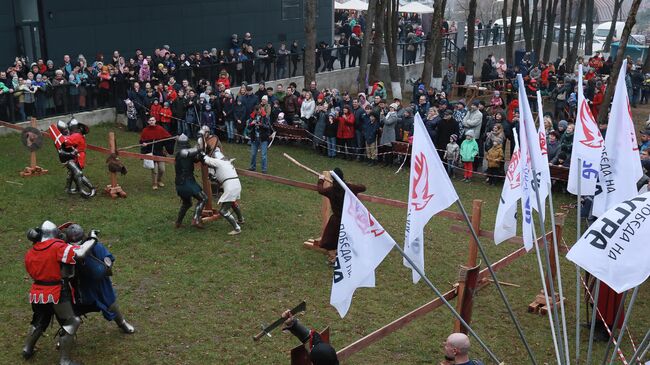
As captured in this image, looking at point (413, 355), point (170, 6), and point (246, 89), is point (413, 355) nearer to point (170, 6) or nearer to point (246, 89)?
point (246, 89)

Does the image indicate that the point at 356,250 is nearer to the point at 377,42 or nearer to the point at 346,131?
the point at 346,131

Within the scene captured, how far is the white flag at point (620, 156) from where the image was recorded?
337 inches

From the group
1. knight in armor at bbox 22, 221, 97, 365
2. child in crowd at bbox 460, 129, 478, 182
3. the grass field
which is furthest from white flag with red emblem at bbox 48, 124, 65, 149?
child in crowd at bbox 460, 129, 478, 182

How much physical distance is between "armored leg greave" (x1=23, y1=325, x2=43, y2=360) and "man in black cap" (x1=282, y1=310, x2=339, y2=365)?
3601 millimetres

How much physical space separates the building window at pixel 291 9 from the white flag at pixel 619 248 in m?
29.9

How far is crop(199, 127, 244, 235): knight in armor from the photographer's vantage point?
45.8 ft

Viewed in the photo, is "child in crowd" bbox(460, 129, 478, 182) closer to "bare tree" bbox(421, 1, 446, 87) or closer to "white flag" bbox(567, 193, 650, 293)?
"bare tree" bbox(421, 1, 446, 87)

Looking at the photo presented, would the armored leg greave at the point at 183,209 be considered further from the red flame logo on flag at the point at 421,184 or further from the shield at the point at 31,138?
the red flame logo on flag at the point at 421,184

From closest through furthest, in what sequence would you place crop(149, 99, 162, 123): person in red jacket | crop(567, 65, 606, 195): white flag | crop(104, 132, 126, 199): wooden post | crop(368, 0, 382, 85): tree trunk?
crop(567, 65, 606, 195): white flag, crop(104, 132, 126, 199): wooden post, crop(149, 99, 162, 123): person in red jacket, crop(368, 0, 382, 85): tree trunk

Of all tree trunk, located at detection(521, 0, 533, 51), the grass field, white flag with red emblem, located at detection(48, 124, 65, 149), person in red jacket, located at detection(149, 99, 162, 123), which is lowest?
the grass field

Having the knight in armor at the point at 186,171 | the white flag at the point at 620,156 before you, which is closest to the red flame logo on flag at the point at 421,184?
the white flag at the point at 620,156

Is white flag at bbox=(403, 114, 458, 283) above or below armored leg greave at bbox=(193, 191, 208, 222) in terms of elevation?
above

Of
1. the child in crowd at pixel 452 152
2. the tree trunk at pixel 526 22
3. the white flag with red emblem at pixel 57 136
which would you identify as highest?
the tree trunk at pixel 526 22

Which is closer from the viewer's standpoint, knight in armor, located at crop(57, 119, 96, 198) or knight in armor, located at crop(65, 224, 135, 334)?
knight in armor, located at crop(65, 224, 135, 334)
